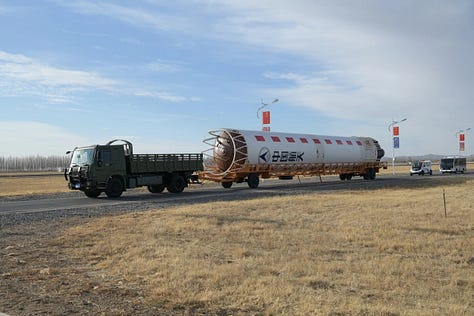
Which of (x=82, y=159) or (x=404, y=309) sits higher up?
(x=82, y=159)

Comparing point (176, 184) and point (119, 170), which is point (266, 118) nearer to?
point (176, 184)

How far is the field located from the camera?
21.1ft

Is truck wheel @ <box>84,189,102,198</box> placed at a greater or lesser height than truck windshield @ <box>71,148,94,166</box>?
lesser

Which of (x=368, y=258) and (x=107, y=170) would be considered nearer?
(x=368, y=258)

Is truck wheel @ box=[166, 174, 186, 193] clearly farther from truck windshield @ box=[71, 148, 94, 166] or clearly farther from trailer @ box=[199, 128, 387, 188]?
truck windshield @ box=[71, 148, 94, 166]

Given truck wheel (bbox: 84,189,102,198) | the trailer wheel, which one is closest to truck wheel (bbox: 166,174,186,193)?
truck wheel (bbox: 84,189,102,198)

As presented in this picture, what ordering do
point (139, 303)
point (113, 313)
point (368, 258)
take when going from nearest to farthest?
point (113, 313), point (139, 303), point (368, 258)

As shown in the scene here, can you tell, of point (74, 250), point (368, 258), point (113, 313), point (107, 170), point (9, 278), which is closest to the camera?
point (113, 313)

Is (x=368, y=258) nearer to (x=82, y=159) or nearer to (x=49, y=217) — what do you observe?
(x=49, y=217)

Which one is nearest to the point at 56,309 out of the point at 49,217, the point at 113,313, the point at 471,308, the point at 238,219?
the point at 113,313

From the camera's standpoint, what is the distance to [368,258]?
9.54m

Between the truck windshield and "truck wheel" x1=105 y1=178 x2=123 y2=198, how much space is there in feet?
5.34

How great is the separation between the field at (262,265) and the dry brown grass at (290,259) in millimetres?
20

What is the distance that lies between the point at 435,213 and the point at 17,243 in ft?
41.5
